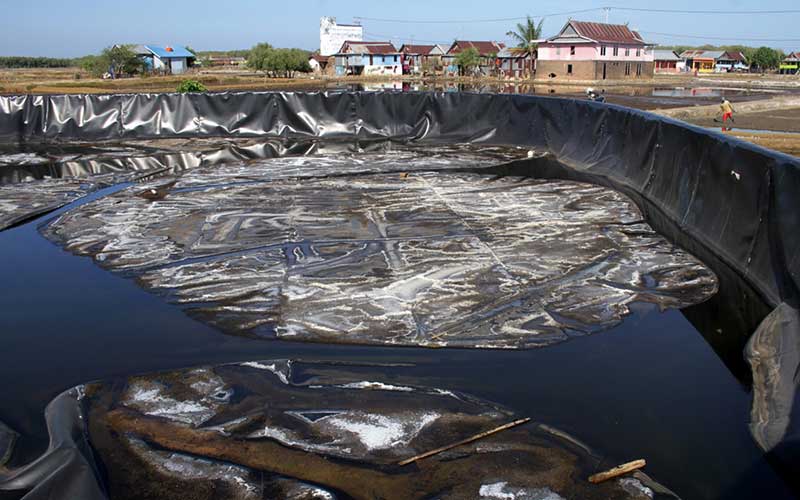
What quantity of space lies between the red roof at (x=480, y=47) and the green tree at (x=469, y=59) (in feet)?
8.17

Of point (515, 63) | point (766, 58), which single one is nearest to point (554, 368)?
point (515, 63)

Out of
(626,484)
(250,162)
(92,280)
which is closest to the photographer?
(626,484)

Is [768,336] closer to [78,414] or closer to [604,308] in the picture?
[604,308]

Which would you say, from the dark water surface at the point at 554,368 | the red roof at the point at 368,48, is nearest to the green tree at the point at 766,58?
the red roof at the point at 368,48

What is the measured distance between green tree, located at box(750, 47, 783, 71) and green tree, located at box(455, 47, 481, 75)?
42.5 metres

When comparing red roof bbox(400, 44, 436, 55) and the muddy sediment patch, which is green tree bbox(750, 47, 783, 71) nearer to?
red roof bbox(400, 44, 436, 55)

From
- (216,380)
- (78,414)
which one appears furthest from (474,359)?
(78,414)

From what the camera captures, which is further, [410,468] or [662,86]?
[662,86]

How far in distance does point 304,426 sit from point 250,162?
29.7 ft

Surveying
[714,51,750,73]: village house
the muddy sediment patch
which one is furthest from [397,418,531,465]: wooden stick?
[714,51,750,73]: village house

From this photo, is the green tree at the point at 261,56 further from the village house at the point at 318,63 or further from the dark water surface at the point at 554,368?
the dark water surface at the point at 554,368

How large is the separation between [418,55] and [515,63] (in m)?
14.7

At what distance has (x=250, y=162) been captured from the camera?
12.2 metres

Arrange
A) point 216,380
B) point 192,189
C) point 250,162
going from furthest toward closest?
point 250,162 → point 192,189 → point 216,380
